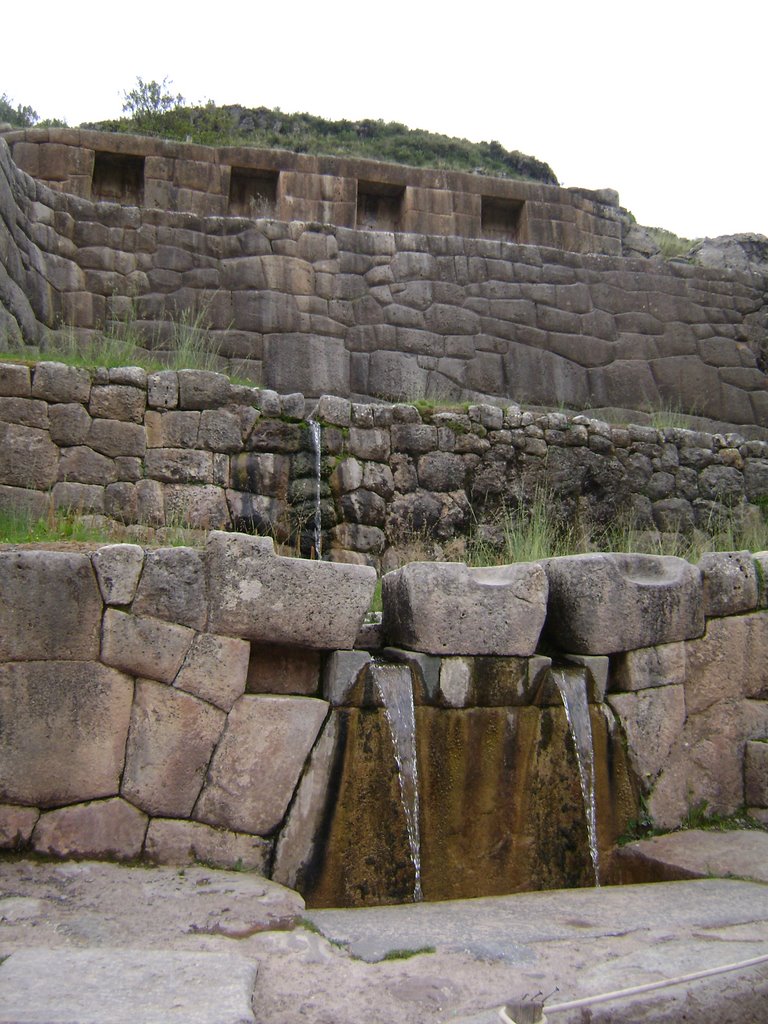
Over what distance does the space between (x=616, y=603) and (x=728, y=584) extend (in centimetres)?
75

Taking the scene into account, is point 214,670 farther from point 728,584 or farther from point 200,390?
point 200,390

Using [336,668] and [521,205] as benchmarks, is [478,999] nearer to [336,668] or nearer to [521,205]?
[336,668]

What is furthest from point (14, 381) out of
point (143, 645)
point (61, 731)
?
point (61, 731)

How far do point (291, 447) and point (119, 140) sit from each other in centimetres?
510

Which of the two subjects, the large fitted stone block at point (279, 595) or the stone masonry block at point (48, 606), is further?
the large fitted stone block at point (279, 595)

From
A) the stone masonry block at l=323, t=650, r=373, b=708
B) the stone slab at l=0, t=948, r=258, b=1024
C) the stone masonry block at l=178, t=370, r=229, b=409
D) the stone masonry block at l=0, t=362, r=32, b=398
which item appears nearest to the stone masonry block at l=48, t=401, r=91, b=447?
the stone masonry block at l=0, t=362, r=32, b=398

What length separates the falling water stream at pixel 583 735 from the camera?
407cm

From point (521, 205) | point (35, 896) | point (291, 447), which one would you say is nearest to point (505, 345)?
point (521, 205)

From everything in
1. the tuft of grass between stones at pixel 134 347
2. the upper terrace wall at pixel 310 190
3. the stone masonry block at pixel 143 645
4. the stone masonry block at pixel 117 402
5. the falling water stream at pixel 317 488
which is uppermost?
the upper terrace wall at pixel 310 190

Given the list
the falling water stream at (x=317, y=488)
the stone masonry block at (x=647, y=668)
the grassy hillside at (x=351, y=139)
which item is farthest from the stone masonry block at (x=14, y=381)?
the grassy hillside at (x=351, y=139)

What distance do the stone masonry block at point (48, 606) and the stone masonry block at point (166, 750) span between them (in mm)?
285

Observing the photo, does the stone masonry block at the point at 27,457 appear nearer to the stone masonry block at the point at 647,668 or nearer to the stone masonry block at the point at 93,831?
the stone masonry block at the point at 93,831

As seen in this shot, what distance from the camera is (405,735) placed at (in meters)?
3.83

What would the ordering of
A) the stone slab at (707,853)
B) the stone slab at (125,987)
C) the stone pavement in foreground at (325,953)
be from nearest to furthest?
the stone slab at (125,987)
the stone pavement in foreground at (325,953)
the stone slab at (707,853)
